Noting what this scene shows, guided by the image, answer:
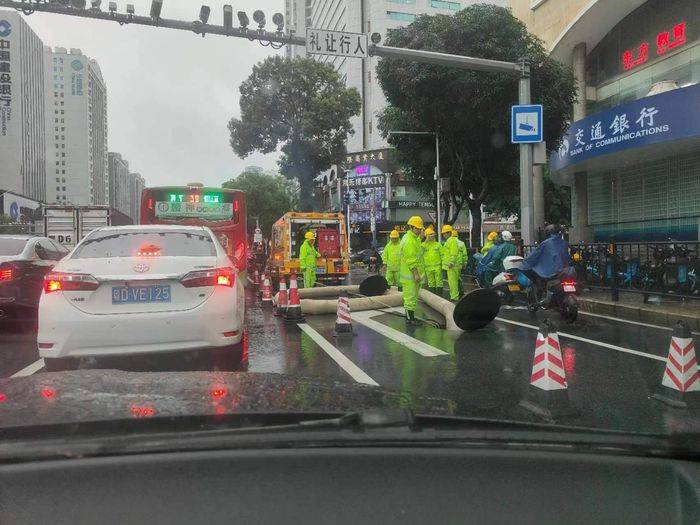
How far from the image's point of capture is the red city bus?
14430mm

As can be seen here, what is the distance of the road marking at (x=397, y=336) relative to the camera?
7384 mm

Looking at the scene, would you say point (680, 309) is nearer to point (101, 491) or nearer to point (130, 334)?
point (130, 334)

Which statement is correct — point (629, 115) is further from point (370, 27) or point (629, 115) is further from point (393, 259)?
point (370, 27)

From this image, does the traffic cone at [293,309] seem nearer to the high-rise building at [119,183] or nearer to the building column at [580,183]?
the building column at [580,183]

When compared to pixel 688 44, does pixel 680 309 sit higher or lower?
lower

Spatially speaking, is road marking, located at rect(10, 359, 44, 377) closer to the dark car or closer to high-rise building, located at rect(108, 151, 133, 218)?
the dark car

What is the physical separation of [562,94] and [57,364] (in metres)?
20.4

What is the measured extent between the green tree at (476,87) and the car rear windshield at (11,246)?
47.9 feet

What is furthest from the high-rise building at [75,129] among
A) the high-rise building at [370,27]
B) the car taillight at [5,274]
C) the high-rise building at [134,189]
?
the car taillight at [5,274]

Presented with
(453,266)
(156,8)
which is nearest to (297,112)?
(156,8)

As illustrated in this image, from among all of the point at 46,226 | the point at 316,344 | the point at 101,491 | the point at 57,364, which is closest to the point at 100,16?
the point at 316,344

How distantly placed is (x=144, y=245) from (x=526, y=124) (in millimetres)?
11062

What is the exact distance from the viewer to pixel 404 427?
166cm

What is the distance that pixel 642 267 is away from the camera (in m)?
12.0
